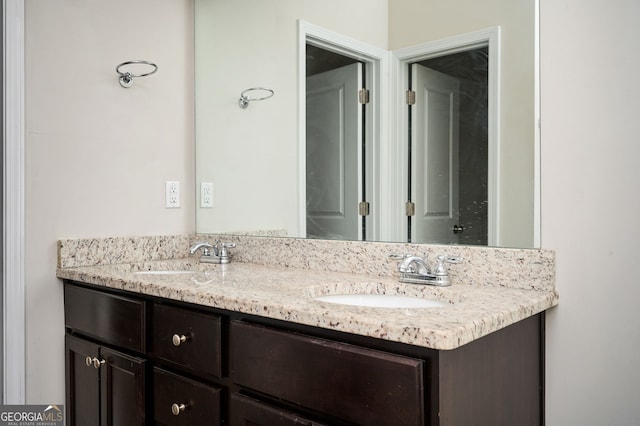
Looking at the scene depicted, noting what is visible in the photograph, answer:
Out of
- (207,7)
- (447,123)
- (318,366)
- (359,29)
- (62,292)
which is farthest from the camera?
(207,7)

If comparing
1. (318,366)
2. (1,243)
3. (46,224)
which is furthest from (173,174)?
(318,366)

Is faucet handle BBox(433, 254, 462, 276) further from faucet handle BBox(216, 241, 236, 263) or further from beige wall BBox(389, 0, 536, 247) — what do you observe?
faucet handle BBox(216, 241, 236, 263)

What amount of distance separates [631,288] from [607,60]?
0.53 meters

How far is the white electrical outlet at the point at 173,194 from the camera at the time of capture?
207 centimetres

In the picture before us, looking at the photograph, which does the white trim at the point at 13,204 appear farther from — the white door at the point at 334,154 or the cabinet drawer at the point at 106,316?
the white door at the point at 334,154

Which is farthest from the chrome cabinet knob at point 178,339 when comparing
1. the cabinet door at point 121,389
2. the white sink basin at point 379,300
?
the white sink basin at point 379,300

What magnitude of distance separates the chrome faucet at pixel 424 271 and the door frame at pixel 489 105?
0.39ft

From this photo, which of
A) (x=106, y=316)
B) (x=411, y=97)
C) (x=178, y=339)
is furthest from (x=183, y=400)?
(x=411, y=97)

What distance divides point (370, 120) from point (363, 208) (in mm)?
283

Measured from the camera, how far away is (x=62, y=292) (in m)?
1.77

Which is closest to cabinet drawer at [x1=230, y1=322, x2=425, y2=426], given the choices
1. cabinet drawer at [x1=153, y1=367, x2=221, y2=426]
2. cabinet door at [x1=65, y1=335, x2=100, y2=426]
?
cabinet drawer at [x1=153, y1=367, x2=221, y2=426]

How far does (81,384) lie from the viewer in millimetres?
1719

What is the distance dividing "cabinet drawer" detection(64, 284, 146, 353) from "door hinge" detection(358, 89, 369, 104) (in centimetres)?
91

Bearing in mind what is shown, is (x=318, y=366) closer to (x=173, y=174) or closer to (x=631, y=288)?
(x=631, y=288)
